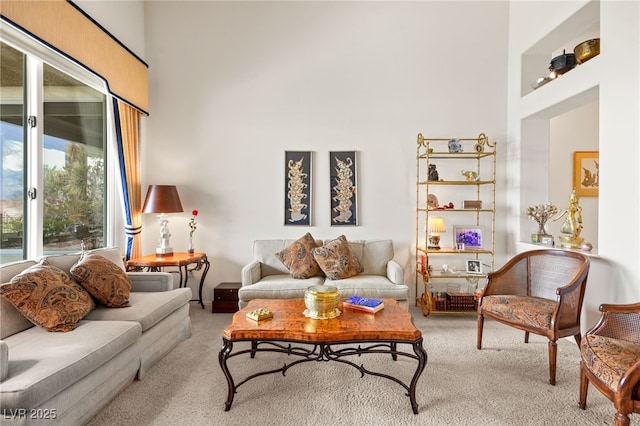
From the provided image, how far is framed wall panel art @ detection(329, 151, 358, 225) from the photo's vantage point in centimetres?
422

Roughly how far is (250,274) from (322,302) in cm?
149

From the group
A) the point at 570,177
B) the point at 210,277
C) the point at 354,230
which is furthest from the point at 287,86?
the point at 570,177

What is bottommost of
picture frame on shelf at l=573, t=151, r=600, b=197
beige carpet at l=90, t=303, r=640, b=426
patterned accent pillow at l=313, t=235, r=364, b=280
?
beige carpet at l=90, t=303, r=640, b=426

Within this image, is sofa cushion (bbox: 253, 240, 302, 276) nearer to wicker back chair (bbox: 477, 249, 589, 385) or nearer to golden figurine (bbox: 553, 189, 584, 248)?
wicker back chair (bbox: 477, 249, 589, 385)

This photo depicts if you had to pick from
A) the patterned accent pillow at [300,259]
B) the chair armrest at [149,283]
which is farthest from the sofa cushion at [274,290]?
the chair armrest at [149,283]

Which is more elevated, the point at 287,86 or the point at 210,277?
the point at 287,86

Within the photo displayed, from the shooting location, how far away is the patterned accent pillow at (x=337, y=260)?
355 centimetres

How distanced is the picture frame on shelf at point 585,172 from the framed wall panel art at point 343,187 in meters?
3.26

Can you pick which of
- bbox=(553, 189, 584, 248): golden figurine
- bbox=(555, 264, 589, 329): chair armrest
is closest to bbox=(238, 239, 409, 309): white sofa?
bbox=(555, 264, 589, 329): chair armrest

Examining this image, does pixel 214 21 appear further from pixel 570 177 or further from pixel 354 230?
pixel 570 177

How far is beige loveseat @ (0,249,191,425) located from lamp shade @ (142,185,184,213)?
2.96ft

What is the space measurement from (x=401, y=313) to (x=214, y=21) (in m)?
4.23

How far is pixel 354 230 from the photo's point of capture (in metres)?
4.25

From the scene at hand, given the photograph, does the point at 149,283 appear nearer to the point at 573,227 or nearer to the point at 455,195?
the point at 455,195
